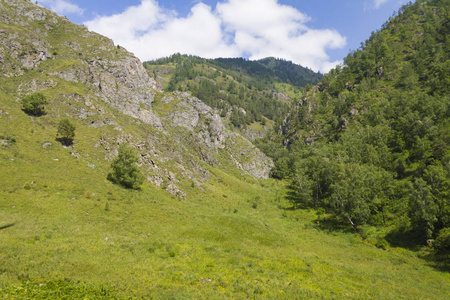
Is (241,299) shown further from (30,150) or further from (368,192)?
(30,150)

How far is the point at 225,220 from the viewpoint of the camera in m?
49.5

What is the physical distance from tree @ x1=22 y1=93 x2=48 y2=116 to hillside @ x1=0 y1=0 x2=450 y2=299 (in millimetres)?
1490

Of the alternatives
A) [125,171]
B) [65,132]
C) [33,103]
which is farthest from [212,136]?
[33,103]

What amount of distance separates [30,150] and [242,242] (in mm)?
54708

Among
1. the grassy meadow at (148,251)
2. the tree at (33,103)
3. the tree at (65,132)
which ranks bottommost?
the grassy meadow at (148,251)

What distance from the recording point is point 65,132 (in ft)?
196

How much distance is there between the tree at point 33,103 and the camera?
2542 inches

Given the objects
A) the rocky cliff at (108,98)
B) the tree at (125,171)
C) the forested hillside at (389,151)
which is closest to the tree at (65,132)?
the rocky cliff at (108,98)

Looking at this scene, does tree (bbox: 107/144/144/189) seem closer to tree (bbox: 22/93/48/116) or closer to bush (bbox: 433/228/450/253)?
tree (bbox: 22/93/48/116)

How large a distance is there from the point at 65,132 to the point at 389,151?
124m

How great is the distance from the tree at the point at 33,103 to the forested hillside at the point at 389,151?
93.6 meters

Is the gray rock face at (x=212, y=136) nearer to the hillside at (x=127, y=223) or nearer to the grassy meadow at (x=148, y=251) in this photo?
the hillside at (x=127, y=223)

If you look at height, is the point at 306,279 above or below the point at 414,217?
below

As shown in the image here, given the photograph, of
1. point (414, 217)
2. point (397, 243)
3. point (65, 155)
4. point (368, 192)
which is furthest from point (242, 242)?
point (65, 155)
